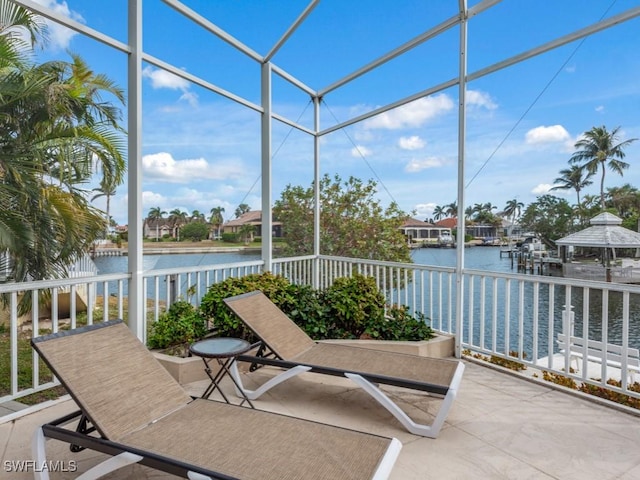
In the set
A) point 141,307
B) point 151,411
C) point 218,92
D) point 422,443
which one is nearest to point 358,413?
point 422,443

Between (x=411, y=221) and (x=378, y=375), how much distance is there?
4.85 m

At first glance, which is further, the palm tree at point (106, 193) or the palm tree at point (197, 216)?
the palm tree at point (197, 216)

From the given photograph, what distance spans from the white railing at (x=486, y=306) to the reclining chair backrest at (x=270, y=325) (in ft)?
3.31

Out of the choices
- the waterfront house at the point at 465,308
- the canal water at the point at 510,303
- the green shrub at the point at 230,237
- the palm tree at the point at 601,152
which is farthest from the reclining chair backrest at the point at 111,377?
the palm tree at the point at 601,152

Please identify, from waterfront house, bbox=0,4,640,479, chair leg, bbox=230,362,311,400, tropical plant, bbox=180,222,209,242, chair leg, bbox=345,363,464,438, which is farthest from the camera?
tropical plant, bbox=180,222,209,242

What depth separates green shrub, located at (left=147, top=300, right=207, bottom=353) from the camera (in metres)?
3.79

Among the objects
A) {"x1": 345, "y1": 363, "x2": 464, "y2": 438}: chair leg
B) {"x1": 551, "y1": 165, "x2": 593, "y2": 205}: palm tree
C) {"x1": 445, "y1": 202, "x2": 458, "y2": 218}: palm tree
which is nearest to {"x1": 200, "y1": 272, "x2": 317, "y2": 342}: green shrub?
{"x1": 345, "y1": 363, "x2": 464, "y2": 438}: chair leg

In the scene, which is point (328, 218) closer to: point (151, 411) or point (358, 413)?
point (358, 413)

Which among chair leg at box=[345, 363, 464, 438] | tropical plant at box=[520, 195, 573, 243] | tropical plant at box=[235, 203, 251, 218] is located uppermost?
tropical plant at box=[235, 203, 251, 218]

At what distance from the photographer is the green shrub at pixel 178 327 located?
379 centimetres

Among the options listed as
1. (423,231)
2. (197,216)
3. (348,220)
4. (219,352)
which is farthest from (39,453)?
(348,220)

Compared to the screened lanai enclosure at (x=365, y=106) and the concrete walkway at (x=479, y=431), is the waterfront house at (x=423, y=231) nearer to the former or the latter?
the screened lanai enclosure at (x=365, y=106)

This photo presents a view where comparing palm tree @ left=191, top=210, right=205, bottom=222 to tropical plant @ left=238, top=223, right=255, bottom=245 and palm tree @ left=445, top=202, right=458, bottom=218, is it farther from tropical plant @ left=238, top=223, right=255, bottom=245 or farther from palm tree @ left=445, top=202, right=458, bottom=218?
palm tree @ left=445, top=202, right=458, bottom=218

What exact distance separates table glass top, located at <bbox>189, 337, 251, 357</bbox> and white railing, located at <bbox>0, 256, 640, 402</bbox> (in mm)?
1144
